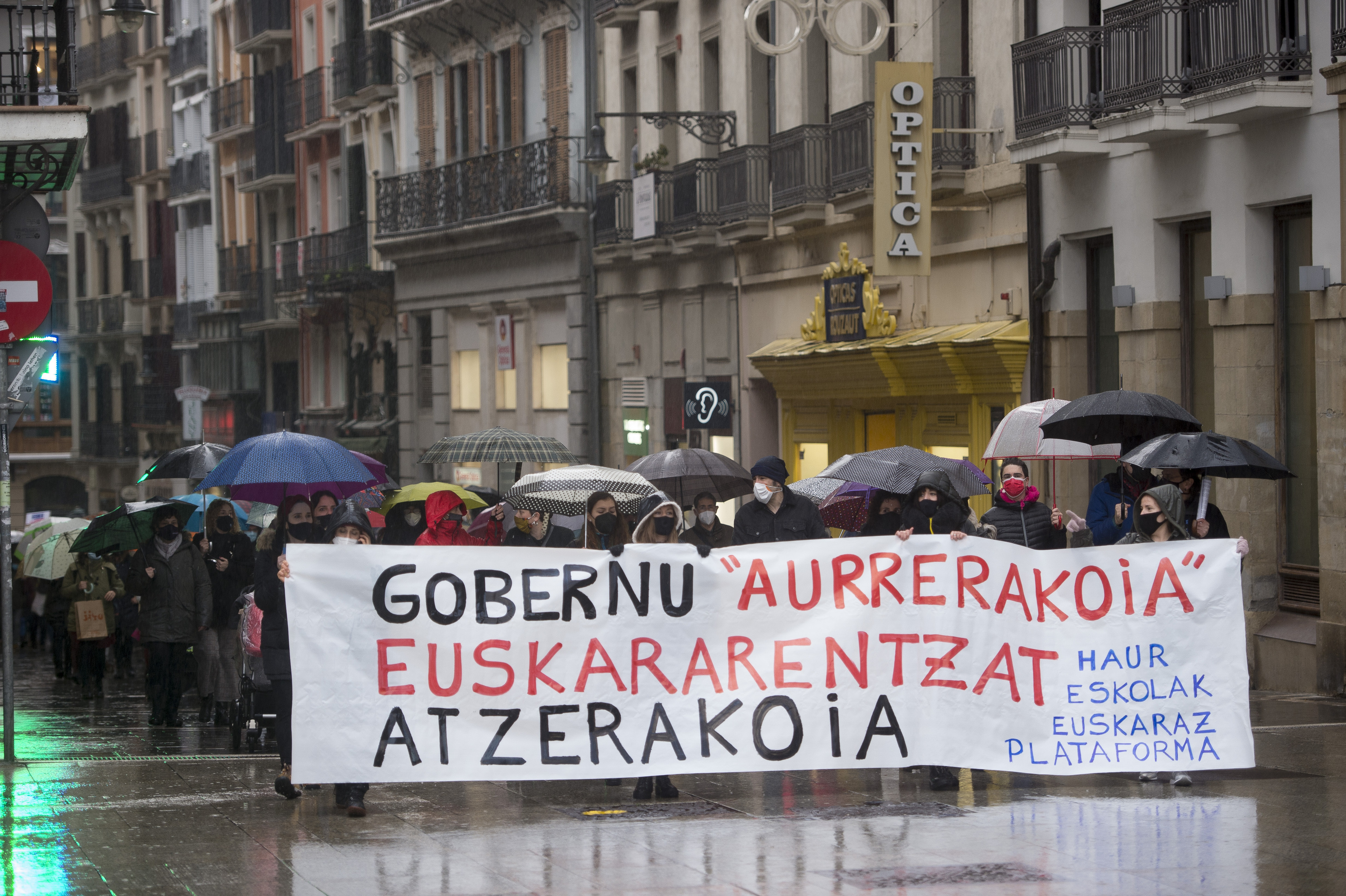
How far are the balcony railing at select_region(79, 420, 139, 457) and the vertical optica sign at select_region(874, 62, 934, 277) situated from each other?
4822 centimetres

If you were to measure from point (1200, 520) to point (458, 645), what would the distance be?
4334 millimetres

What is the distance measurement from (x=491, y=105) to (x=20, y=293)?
2588cm

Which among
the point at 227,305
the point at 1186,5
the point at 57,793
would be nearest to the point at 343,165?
the point at 227,305

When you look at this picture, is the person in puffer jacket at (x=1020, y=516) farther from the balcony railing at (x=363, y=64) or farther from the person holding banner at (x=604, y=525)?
the balcony railing at (x=363, y=64)

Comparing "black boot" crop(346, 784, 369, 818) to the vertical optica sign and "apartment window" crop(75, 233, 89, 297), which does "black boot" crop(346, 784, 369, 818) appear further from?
"apartment window" crop(75, 233, 89, 297)

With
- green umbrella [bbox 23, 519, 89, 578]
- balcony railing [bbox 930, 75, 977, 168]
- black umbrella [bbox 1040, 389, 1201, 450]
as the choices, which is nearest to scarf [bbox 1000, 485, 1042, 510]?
black umbrella [bbox 1040, 389, 1201, 450]

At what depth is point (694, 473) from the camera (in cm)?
1727

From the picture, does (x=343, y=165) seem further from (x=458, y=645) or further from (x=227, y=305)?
(x=458, y=645)

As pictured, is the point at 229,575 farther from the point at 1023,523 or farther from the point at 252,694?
the point at 1023,523

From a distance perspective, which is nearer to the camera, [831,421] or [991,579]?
[991,579]

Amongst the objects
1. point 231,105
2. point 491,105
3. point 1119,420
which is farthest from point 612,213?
point 231,105

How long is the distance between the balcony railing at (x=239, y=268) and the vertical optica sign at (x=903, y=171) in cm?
3266

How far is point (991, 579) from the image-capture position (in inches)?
445

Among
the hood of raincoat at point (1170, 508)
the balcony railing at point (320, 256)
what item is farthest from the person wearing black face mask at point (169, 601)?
the balcony railing at point (320, 256)
